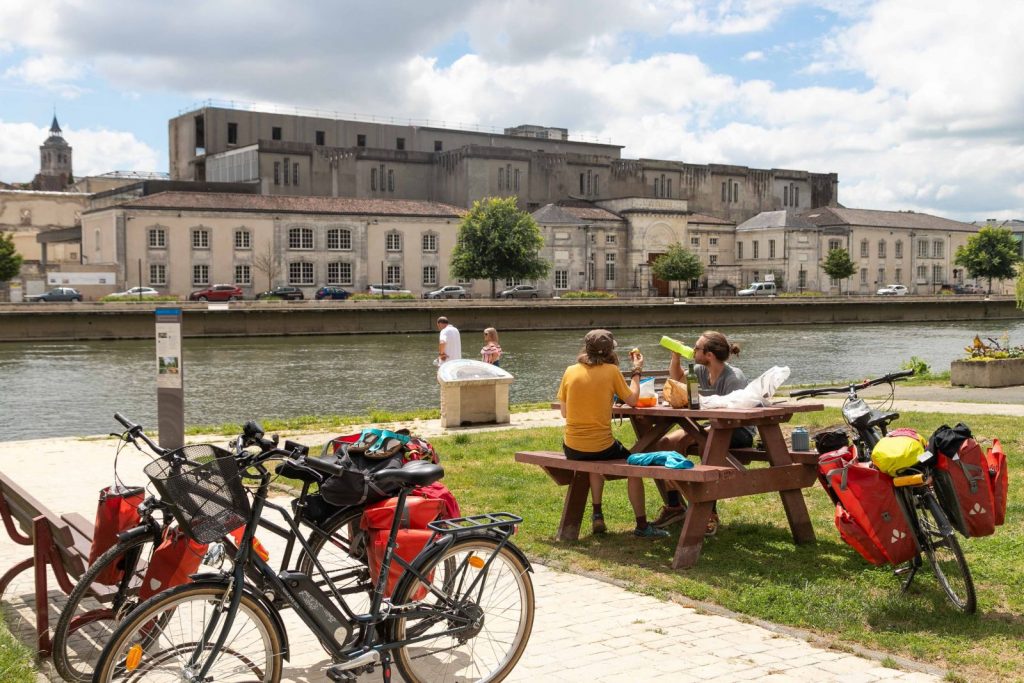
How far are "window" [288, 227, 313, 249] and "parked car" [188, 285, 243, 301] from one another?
6.64 m

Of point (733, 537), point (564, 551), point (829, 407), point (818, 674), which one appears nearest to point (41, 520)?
point (564, 551)

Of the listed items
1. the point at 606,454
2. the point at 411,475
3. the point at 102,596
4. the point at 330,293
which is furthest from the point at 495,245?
the point at 411,475

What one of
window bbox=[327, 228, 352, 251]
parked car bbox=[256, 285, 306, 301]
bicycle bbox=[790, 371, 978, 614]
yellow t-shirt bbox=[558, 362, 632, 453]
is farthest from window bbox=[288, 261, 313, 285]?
bicycle bbox=[790, 371, 978, 614]

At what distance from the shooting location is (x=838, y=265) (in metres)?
93.3

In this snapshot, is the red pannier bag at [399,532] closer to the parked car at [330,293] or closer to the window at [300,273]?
the parked car at [330,293]

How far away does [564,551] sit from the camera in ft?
24.6

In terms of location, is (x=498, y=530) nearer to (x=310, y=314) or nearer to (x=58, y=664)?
(x=58, y=664)

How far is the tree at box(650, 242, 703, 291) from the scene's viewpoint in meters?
86.9

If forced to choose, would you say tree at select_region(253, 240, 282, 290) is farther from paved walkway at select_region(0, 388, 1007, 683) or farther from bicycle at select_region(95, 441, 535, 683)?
bicycle at select_region(95, 441, 535, 683)

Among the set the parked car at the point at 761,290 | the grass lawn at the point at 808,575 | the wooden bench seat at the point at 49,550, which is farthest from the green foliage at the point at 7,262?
the wooden bench seat at the point at 49,550

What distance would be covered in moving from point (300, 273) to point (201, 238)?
721 cm

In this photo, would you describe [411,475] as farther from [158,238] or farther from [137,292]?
[158,238]

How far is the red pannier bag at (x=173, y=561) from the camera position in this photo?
455cm

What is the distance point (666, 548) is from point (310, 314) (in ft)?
173
